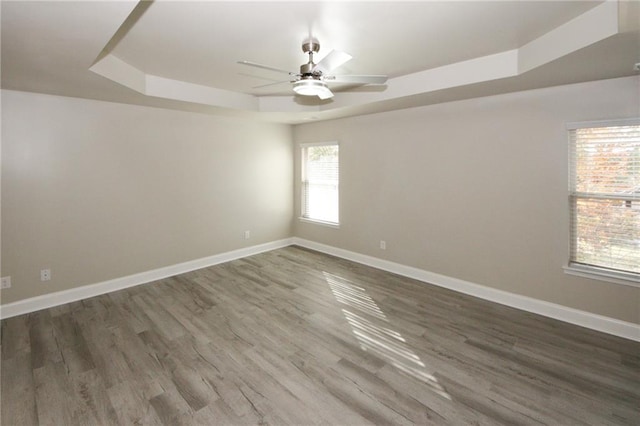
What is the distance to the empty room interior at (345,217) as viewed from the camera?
2.17 metres

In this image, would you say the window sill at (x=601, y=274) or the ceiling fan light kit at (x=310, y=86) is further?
the window sill at (x=601, y=274)

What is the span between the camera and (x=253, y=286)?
422cm

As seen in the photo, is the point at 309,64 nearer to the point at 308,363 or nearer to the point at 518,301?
the point at 308,363

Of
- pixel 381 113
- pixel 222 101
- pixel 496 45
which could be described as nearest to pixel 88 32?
pixel 222 101

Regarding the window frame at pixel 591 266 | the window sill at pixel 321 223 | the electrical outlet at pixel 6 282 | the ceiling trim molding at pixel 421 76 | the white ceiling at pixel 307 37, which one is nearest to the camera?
the white ceiling at pixel 307 37

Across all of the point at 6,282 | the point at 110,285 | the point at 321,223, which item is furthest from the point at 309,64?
the point at 6,282

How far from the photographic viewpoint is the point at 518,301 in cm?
355

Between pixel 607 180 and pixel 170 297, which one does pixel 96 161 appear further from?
pixel 607 180

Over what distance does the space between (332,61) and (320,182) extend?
3.39m

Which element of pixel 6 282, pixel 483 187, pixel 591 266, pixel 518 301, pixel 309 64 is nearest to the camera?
pixel 309 64

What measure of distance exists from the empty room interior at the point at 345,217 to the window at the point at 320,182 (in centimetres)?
32

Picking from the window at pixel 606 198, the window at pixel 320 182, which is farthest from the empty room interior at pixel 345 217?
the window at pixel 320 182

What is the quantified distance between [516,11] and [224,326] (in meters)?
3.64

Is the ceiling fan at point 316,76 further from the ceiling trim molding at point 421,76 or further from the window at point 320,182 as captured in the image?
the window at point 320,182
